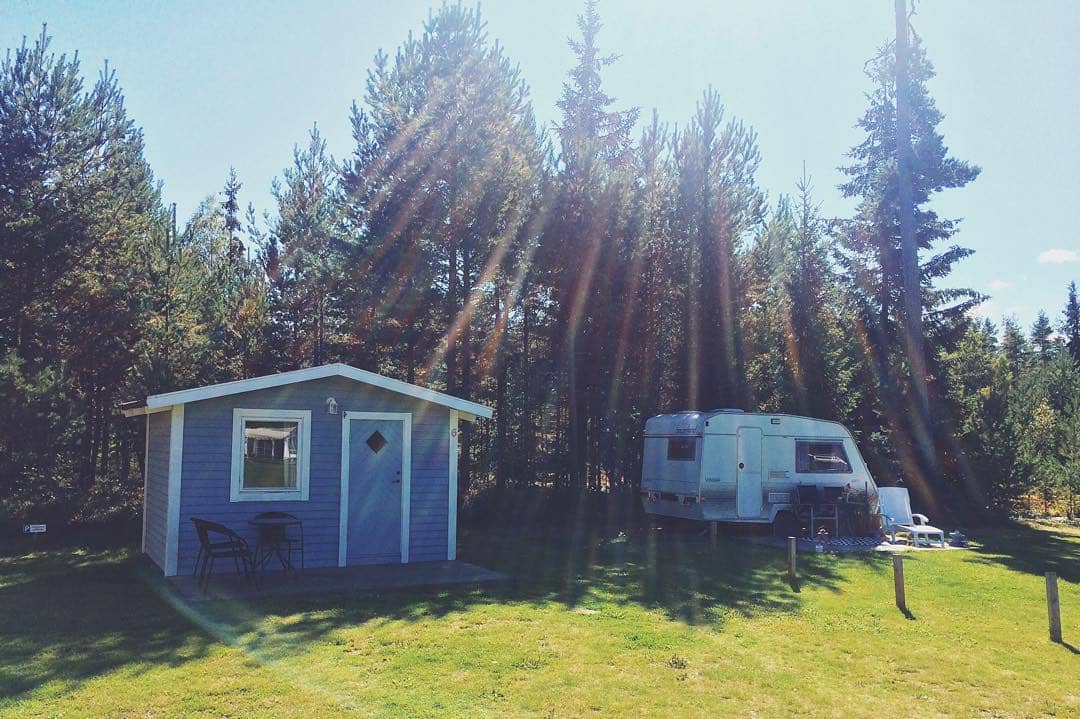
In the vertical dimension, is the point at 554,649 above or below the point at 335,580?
below

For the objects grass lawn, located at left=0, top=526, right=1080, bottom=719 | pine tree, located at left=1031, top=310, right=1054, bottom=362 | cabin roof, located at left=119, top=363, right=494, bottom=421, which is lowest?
grass lawn, located at left=0, top=526, right=1080, bottom=719

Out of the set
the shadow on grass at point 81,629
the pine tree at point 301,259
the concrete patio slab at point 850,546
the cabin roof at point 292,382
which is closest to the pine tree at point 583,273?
the concrete patio slab at point 850,546

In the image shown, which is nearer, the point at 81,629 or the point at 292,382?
the point at 81,629

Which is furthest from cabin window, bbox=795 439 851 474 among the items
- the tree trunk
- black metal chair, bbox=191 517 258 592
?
black metal chair, bbox=191 517 258 592

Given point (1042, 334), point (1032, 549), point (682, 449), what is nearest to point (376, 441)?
point (682, 449)

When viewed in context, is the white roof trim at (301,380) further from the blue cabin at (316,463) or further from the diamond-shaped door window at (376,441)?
the diamond-shaped door window at (376,441)

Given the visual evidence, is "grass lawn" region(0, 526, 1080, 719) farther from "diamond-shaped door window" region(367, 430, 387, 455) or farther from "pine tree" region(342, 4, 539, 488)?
"pine tree" region(342, 4, 539, 488)

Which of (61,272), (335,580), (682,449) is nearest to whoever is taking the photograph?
(335,580)

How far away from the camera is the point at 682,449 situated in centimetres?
1312

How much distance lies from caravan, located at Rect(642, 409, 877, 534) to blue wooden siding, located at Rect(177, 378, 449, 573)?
469cm

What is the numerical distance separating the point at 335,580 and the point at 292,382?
2.40 metres

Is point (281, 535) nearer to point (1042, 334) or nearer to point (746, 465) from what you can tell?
point (746, 465)

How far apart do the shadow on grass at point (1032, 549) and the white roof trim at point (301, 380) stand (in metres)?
7.47

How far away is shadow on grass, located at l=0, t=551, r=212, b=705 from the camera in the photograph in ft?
17.3
